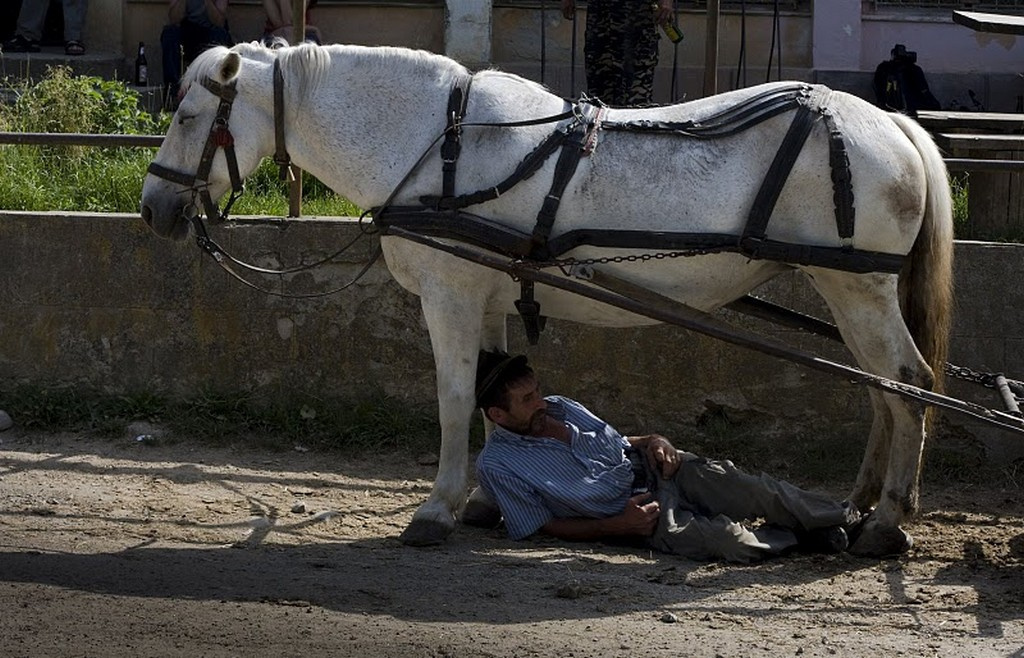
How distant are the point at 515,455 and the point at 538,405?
0.21 metres

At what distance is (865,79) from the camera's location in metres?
13.4

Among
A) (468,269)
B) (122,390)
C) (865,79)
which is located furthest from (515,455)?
(865,79)

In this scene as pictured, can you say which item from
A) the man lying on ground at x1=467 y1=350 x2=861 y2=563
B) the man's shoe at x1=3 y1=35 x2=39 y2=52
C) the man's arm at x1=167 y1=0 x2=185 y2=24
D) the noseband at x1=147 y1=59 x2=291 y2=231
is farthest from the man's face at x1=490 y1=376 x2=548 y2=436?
the man's shoe at x1=3 y1=35 x2=39 y2=52

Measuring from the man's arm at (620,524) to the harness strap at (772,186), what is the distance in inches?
41.2

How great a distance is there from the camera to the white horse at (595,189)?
5223mm

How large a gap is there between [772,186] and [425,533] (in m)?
1.78

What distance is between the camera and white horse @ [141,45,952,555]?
5223mm

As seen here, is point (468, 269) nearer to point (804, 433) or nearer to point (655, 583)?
point (655, 583)

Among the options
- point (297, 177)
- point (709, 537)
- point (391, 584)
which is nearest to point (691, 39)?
point (297, 177)

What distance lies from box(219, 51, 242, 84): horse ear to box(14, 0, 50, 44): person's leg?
8122 mm

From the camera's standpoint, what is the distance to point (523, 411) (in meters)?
5.55

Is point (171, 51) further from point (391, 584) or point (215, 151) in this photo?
point (391, 584)

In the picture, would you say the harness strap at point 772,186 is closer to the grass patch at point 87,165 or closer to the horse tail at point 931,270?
the horse tail at point 931,270

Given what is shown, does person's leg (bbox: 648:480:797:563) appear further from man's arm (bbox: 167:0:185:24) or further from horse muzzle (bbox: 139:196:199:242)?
man's arm (bbox: 167:0:185:24)
